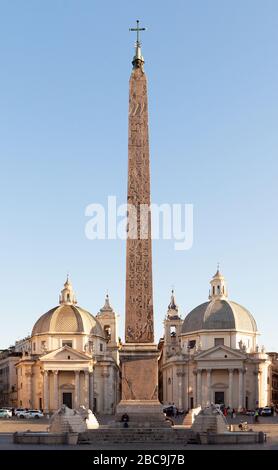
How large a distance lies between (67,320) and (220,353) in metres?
14.0

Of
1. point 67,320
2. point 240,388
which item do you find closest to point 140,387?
point 240,388

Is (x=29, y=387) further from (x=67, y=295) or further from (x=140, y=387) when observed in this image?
(x=140, y=387)

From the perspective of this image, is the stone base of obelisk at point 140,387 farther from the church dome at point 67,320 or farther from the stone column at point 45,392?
the church dome at point 67,320

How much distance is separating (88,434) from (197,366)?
47630 millimetres

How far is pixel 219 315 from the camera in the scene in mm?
76312

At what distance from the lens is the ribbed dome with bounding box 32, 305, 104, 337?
2997 inches

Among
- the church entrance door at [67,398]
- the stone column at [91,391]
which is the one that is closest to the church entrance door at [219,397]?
the stone column at [91,391]

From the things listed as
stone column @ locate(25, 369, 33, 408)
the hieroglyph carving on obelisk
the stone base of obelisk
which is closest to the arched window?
stone column @ locate(25, 369, 33, 408)

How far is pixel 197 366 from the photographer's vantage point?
74.1m

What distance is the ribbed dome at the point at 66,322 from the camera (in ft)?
250
